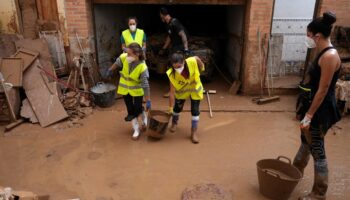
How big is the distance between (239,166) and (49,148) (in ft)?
10.5

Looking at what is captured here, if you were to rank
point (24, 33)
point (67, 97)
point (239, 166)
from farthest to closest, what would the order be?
point (24, 33) < point (67, 97) < point (239, 166)

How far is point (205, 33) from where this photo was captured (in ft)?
31.8

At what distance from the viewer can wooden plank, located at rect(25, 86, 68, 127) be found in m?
6.03

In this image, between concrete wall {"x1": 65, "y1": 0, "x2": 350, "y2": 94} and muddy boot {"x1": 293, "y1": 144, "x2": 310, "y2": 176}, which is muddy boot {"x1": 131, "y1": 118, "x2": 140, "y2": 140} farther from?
muddy boot {"x1": 293, "y1": 144, "x2": 310, "y2": 176}

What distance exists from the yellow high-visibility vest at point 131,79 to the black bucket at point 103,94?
162 cm

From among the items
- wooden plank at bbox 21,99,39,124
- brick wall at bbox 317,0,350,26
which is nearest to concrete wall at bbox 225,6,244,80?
brick wall at bbox 317,0,350,26

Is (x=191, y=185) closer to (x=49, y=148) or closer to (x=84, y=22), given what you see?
(x=49, y=148)

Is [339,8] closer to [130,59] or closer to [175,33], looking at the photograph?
[175,33]

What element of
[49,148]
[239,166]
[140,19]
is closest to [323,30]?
[239,166]

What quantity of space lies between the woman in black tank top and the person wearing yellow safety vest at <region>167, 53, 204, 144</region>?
185 cm

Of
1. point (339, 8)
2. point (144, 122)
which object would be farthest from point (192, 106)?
point (339, 8)

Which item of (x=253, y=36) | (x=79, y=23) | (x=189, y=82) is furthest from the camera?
(x=253, y=36)

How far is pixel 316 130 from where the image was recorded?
3512 mm

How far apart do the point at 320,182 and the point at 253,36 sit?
13.5 feet
